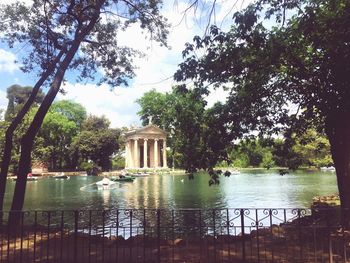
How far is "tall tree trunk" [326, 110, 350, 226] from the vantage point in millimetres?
9766

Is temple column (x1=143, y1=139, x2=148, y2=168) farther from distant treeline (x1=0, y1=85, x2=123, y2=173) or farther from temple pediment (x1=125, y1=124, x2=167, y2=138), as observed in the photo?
distant treeline (x1=0, y1=85, x2=123, y2=173)

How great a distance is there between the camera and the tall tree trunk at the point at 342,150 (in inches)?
384

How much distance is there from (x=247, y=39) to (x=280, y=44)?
2.71 feet

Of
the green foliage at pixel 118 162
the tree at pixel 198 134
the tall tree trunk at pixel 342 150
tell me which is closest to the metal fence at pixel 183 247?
the tall tree trunk at pixel 342 150

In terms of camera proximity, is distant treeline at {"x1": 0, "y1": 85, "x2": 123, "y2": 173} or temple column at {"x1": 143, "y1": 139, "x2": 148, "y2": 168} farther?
temple column at {"x1": 143, "y1": 139, "x2": 148, "y2": 168}

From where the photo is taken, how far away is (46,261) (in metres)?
7.59

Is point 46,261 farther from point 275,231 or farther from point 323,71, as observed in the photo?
point 323,71

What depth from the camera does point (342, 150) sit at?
10000 mm

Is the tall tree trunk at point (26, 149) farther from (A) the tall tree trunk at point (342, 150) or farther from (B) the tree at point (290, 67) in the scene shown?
(A) the tall tree trunk at point (342, 150)

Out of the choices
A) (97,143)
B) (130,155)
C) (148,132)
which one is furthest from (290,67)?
(130,155)

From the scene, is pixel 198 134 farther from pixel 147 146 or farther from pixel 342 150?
pixel 147 146

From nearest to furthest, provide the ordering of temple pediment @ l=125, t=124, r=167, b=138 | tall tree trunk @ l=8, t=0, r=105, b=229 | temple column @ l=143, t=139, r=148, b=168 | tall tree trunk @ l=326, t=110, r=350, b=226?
tall tree trunk @ l=326, t=110, r=350, b=226 < tall tree trunk @ l=8, t=0, r=105, b=229 < temple pediment @ l=125, t=124, r=167, b=138 < temple column @ l=143, t=139, r=148, b=168

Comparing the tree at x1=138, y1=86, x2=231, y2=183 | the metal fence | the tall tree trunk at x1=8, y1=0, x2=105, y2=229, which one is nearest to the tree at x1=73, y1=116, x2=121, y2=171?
A: the tall tree trunk at x1=8, y1=0, x2=105, y2=229

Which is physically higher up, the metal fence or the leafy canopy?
the leafy canopy
